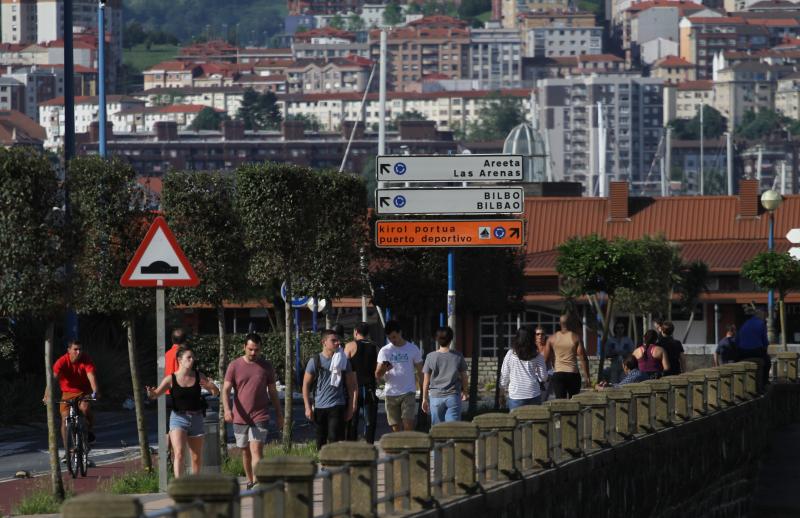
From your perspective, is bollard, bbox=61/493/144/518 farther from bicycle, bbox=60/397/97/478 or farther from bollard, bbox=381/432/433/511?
bicycle, bbox=60/397/97/478

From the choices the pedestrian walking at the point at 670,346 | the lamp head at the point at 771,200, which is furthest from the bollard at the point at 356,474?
the lamp head at the point at 771,200

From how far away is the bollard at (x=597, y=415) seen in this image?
→ 786 inches

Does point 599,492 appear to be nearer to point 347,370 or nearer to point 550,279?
point 347,370

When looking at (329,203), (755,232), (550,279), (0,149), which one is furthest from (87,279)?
(755,232)

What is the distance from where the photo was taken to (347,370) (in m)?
18.4

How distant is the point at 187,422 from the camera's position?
17172mm

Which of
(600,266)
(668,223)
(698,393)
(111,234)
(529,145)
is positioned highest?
(529,145)

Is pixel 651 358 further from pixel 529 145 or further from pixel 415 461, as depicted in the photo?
pixel 529 145

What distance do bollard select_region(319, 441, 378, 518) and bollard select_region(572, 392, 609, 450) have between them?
7.10m

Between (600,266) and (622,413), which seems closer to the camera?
(622,413)

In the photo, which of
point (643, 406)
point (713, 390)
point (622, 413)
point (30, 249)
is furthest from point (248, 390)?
point (713, 390)

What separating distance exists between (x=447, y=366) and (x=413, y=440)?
5.12 metres

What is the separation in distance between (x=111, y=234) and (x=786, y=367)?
59.3ft

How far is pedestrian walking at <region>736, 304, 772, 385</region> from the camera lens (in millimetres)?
30750
